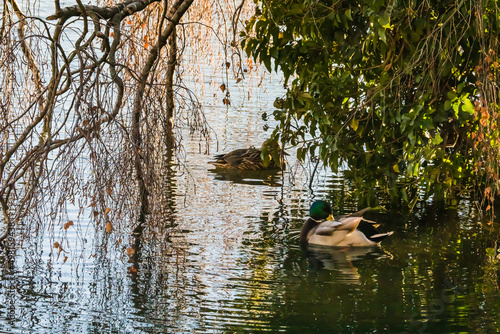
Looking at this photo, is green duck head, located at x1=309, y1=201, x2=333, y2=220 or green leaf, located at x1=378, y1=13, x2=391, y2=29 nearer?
green leaf, located at x1=378, y1=13, x2=391, y2=29

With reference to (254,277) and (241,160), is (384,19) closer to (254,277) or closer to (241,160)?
(254,277)

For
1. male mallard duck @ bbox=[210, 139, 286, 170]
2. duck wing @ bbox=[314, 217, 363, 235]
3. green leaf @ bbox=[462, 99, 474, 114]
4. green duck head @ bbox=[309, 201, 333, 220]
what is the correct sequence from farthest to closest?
male mallard duck @ bbox=[210, 139, 286, 170] → green duck head @ bbox=[309, 201, 333, 220] → duck wing @ bbox=[314, 217, 363, 235] → green leaf @ bbox=[462, 99, 474, 114]

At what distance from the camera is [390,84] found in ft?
20.2

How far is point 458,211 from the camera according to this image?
8.26 m

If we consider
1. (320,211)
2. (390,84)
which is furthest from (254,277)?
(390,84)

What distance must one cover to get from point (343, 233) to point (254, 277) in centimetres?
144

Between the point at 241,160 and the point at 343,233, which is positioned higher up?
the point at 241,160

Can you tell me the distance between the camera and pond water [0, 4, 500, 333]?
5.30 meters

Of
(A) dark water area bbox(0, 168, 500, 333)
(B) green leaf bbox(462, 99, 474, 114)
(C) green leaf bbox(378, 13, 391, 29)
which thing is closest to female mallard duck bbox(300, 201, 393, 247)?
(A) dark water area bbox(0, 168, 500, 333)

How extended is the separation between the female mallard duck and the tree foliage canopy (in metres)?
0.43

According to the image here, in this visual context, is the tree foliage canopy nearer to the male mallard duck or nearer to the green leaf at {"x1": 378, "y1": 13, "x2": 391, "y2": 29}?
the green leaf at {"x1": 378, "y1": 13, "x2": 391, "y2": 29}

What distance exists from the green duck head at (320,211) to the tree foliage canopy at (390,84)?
1.19ft

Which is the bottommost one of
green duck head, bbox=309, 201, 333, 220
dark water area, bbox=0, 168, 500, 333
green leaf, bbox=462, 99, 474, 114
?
dark water area, bbox=0, 168, 500, 333

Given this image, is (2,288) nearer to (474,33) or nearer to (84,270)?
(84,270)
